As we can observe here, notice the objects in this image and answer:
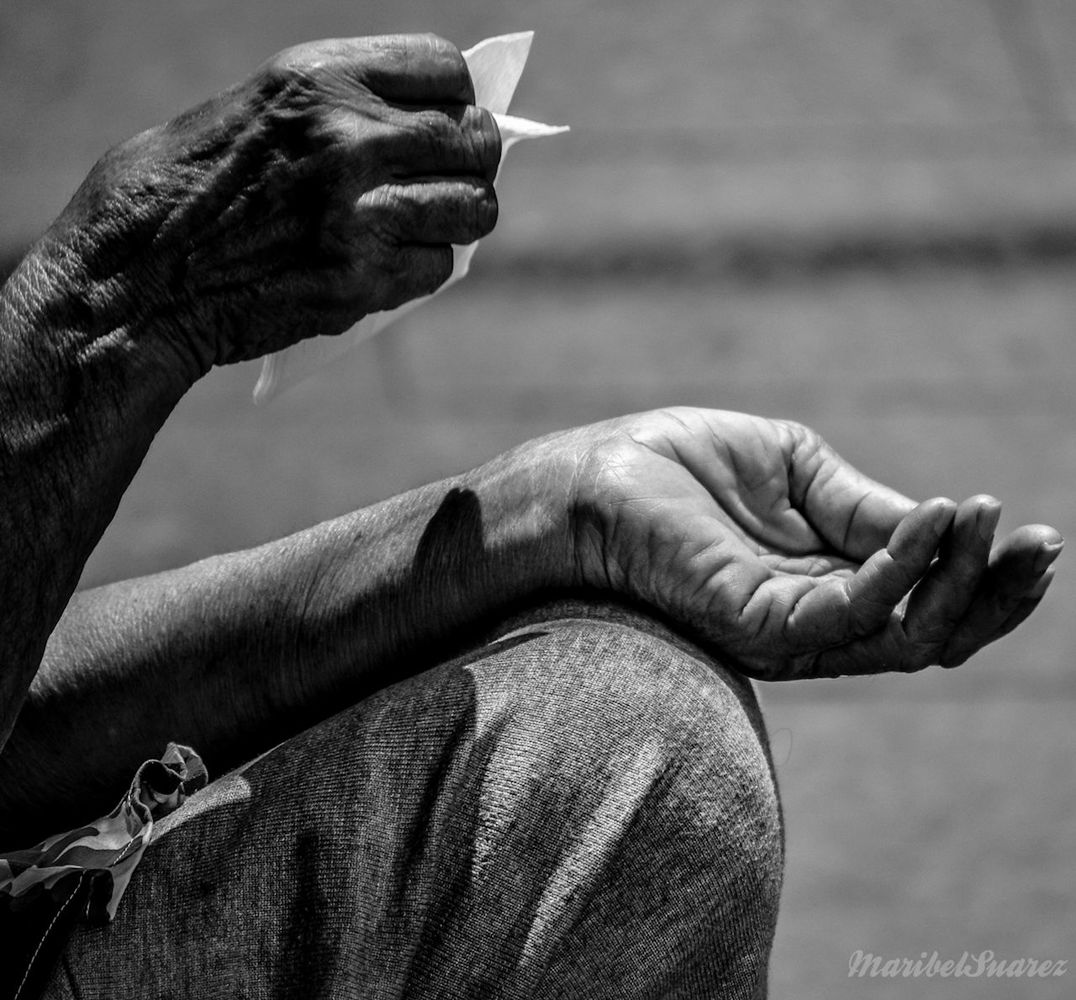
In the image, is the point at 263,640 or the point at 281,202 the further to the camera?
the point at 263,640

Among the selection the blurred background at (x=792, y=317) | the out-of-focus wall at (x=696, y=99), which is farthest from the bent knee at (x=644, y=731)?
the out-of-focus wall at (x=696, y=99)

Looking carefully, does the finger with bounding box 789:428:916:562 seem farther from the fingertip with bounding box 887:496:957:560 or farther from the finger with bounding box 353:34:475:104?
the finger with bounding box 353:34:475:104

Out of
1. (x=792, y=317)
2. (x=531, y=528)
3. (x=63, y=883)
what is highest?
(x=531, y=528)

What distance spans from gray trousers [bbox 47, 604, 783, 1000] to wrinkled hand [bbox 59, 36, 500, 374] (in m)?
→ 0.24

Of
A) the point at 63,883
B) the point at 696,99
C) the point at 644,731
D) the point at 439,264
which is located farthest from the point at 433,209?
the point at 696,99

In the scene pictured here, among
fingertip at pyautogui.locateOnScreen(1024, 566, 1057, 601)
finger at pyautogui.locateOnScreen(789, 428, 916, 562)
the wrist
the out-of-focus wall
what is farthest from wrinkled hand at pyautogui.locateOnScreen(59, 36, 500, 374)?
the out-of-focus wall

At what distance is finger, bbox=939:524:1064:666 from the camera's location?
0.83 meters

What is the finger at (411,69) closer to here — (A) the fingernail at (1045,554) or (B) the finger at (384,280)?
(B) the finger at (384,280)

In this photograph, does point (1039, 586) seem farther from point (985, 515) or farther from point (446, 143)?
point (446, 143)

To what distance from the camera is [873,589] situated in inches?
34.2

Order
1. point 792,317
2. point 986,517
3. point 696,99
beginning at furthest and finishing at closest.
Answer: point 696,99
point 792,317
point 986,517

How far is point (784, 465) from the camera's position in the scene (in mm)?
1020

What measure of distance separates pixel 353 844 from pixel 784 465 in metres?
0.36

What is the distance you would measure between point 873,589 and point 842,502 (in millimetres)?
124
